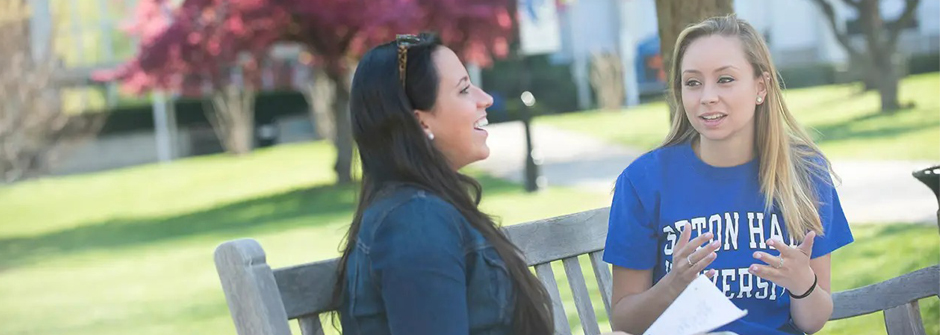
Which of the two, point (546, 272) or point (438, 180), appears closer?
point (438, 180)

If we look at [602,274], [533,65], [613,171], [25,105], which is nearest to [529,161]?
[613,171]

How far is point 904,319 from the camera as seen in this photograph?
3.32 metres

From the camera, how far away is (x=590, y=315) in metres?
3.19

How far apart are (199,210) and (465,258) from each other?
1477 centimetres

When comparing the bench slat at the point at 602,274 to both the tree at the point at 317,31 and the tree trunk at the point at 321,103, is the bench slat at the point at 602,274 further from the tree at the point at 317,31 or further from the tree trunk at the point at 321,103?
the tree trunk at the point at 321,103

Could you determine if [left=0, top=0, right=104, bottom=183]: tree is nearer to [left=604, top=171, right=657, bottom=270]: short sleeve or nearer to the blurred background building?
the blurred background building

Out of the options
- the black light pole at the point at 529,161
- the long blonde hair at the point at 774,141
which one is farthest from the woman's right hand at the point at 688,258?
the black light pole at the point at 529,161

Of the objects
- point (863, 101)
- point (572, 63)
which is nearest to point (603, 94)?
point (572, 63)

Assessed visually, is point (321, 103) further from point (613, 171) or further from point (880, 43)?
point (613, 171)

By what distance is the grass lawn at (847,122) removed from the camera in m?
14.0

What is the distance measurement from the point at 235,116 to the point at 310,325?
922 inches

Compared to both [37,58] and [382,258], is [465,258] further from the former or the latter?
[37,58]

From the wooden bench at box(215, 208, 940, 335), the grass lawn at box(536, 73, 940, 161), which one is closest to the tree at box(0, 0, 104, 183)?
the grass lawn at box(536, 73, 940, 161)

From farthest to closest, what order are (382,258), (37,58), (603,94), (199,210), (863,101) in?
(603,94), (37,58), (863,101), (199,210), (382,258)
